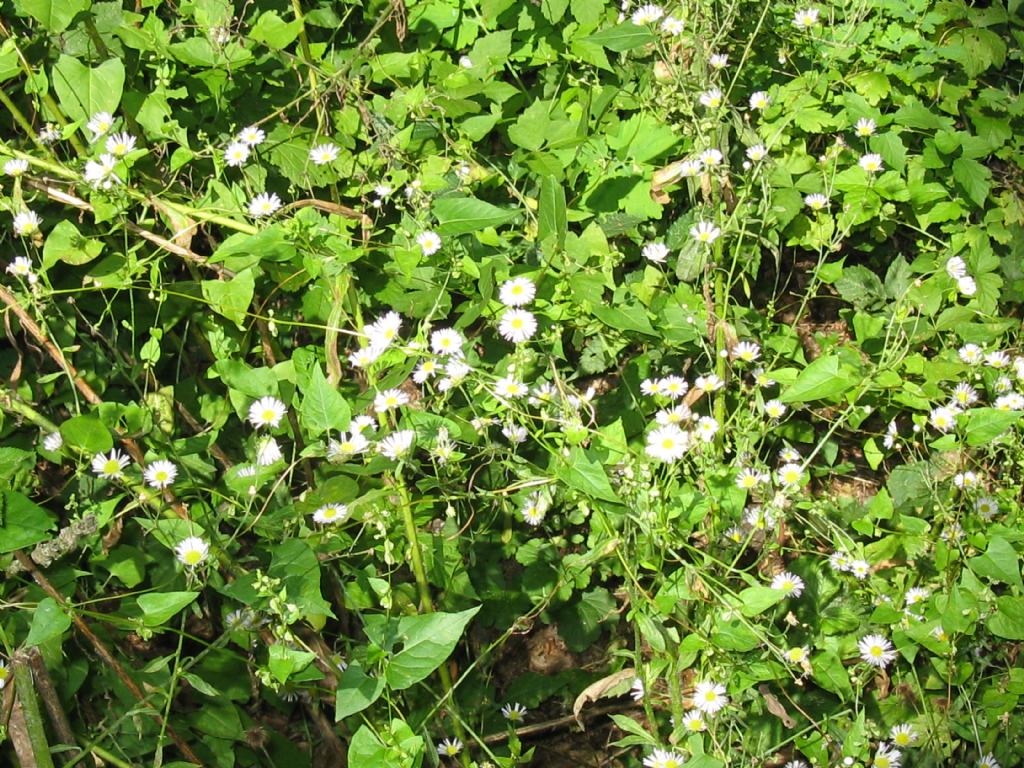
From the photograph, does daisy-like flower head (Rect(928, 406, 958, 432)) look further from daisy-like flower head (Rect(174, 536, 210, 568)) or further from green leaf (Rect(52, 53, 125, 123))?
green leaf (Rect(52, 53, 125, 123))

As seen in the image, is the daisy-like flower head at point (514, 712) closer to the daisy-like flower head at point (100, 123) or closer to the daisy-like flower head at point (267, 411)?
the daisy-like flower head at point (267, 411)

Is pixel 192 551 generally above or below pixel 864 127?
below

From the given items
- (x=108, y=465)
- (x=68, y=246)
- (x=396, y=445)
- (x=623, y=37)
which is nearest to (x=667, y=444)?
(x=396, y=445)

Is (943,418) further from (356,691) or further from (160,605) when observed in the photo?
(160,605)

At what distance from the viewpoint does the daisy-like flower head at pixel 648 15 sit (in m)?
2.32

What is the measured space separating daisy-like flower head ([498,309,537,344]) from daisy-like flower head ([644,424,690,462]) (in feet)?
1.05

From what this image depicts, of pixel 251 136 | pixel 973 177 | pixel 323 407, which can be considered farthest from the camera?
pixel 973 177

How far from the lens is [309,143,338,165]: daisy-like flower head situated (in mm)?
2309

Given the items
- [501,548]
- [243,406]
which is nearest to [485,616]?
[501,548]

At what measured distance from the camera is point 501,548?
234 centimetres

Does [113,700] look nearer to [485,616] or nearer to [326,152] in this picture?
[485,616]

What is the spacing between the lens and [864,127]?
247cm

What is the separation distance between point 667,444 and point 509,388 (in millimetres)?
342

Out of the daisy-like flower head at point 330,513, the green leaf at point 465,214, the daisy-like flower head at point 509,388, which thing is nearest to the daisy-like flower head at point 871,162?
the green leaf at point 465,214
